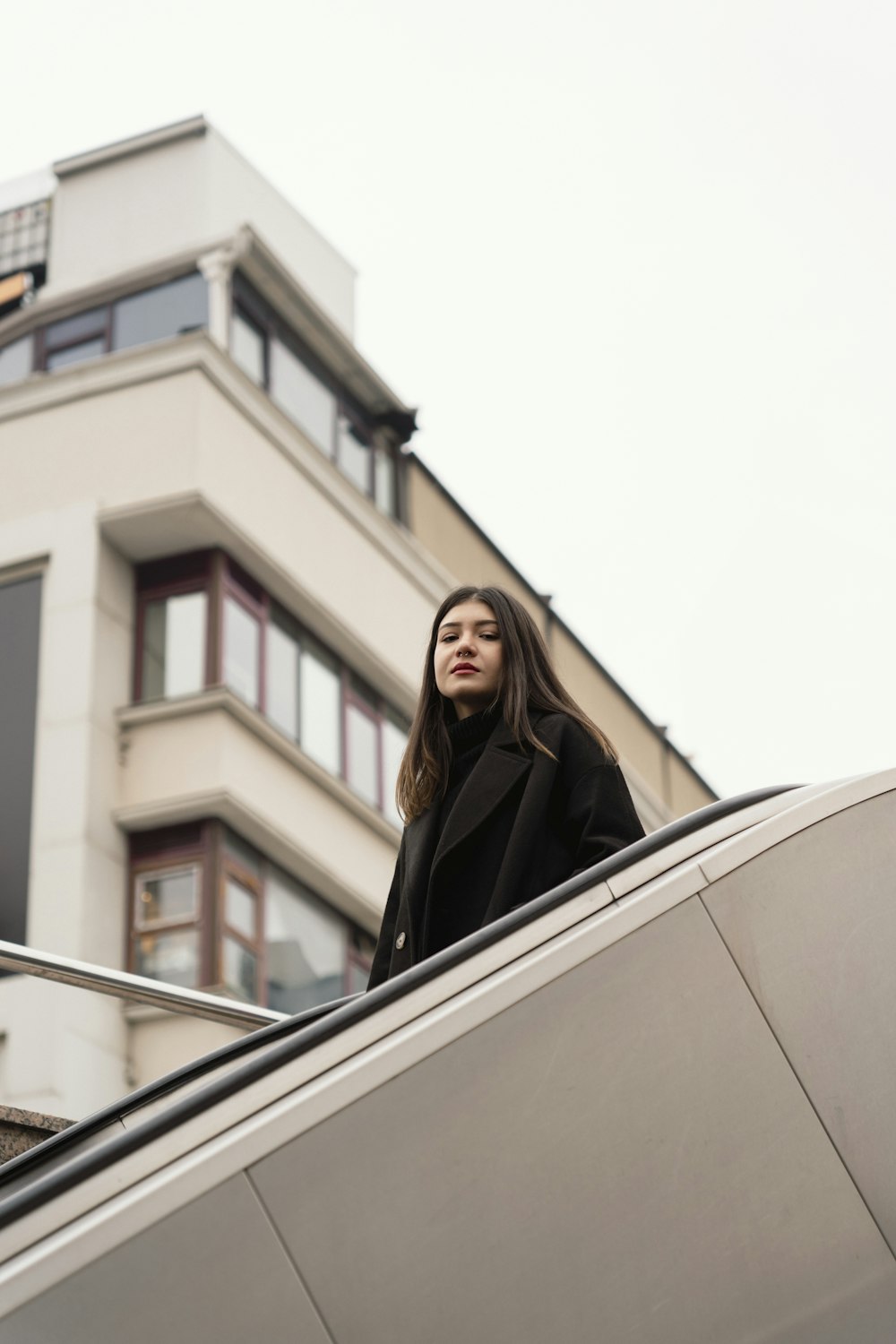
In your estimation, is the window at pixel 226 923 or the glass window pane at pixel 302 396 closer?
the window at pixel 226 923

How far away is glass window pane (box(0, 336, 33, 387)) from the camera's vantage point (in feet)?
79.2

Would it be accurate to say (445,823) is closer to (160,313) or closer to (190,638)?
(190,638)

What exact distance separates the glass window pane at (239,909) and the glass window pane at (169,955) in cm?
45

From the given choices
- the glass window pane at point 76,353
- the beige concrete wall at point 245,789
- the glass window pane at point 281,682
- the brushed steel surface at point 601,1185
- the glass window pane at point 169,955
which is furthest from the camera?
the glass window pane at point 76,353

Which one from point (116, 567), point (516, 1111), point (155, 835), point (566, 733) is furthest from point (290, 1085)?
point (116, 567)

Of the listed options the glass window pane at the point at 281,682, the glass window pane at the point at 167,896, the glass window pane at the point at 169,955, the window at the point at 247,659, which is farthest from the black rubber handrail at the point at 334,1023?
the glass window pane at the point at 281,682

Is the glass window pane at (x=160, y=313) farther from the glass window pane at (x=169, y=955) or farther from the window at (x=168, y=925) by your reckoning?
the glass window pane at (x=169, y=955)

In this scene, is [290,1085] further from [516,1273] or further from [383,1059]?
[516,1273]

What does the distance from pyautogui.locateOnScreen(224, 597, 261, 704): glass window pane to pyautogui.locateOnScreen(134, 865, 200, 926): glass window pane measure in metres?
2.16

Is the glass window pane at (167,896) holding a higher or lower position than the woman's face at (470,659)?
higher

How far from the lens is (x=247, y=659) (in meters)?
21.4

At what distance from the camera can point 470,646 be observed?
5.02 meters

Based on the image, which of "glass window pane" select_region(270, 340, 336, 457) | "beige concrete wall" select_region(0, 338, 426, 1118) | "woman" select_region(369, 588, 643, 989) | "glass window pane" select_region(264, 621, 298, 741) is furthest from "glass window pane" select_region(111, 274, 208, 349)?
"woman" select_region(369, 588, 643, 989)

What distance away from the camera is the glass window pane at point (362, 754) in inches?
908
